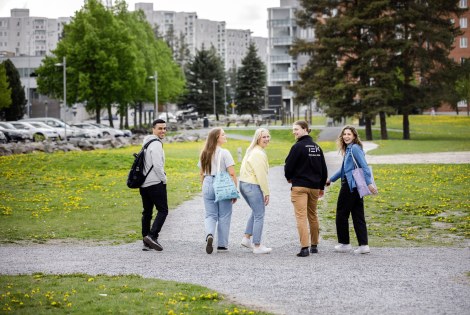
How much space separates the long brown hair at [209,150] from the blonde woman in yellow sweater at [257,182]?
52 cm

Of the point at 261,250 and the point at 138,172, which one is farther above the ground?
the point at 138,172

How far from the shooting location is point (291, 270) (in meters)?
10.1

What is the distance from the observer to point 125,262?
10.8 meters

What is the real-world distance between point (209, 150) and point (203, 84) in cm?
9913

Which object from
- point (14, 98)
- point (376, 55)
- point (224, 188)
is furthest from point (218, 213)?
point (14, 98)

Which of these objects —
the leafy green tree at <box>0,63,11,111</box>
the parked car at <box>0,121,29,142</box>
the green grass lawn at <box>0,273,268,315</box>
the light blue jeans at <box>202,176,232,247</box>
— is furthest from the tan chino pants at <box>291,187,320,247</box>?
the leafy green tree at <box>0,63,11,111</box>

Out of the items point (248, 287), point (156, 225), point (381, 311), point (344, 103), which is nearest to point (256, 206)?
point (156, 225)

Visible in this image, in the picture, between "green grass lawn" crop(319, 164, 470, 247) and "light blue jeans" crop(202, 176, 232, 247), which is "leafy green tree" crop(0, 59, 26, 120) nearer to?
"green grass lawn" crop(319, 164, 470, 247)

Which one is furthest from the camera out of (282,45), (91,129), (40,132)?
(282,45)

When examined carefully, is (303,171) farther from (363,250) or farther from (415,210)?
(415,210)

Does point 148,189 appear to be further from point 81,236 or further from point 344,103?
point 344,103

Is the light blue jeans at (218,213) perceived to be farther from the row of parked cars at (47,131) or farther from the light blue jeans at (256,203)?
the row of parked cars at (47,131)

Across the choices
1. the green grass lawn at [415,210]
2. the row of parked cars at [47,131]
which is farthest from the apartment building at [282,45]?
the green grass lawn at [415,210]

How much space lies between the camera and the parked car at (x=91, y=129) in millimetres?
63344
